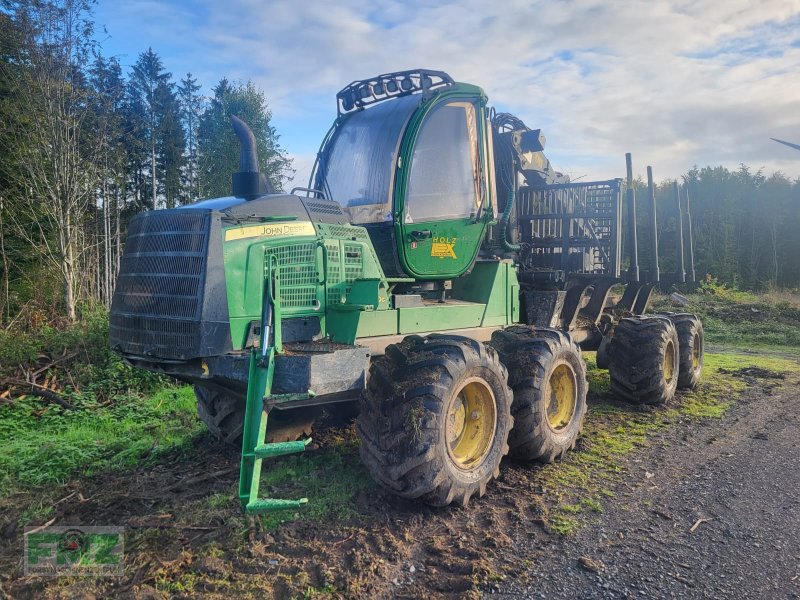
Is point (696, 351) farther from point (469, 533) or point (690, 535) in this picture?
point (469, 533)

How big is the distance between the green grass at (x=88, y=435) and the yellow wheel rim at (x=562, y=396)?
11.4 ft

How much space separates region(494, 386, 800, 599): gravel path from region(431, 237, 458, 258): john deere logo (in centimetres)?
249

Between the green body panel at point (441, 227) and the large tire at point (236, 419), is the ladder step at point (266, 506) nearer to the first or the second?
the large tire at point (236, 419)

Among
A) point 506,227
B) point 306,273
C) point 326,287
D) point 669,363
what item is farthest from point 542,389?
point 669,363

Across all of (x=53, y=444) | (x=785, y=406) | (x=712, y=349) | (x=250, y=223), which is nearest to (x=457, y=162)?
(x=250, y=223)

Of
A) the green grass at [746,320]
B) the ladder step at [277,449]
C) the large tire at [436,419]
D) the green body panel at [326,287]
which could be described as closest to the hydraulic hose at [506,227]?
the green body panel at [326,287]

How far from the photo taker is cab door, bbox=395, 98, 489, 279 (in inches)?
207

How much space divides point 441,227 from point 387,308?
1.07 m

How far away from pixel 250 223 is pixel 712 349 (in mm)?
13340

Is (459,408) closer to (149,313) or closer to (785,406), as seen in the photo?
(149,313)

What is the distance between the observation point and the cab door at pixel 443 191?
525cm

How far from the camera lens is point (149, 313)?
13.6ft

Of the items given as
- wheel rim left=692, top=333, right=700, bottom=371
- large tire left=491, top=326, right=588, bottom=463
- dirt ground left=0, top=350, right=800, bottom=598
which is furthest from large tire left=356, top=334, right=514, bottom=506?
wheel rim left=692, top=333, right=700, bottom=371

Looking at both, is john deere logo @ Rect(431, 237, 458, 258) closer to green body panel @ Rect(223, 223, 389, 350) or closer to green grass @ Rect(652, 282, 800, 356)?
green body panel @ Rect(223, 223, 389, 350)
